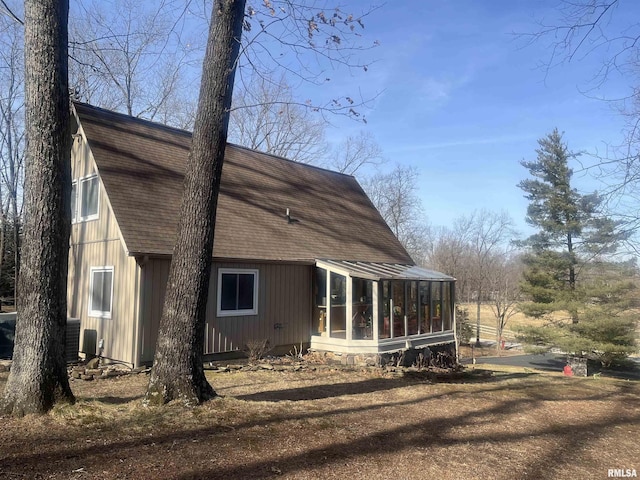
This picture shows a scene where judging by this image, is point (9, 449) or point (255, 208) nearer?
point (9, 449)

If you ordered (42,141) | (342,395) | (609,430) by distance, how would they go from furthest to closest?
(342,395) → (609,430) → (42,141)

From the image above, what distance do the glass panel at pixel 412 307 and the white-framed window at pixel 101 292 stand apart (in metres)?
8.41

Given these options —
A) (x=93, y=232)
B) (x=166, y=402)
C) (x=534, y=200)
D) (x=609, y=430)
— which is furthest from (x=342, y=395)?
(x=534, y=200)

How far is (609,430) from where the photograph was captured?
5969mm

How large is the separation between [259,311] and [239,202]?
351 centimetres

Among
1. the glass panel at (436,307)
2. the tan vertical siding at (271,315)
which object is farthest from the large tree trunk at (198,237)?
the glass panel at (436,307)

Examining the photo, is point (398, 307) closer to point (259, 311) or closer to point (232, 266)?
point (259, 311)

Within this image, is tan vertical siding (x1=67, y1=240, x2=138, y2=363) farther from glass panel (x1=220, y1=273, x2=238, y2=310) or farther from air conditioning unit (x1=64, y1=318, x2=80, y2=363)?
glass panel (x1=220, y1=273, x2=238, y2=310)

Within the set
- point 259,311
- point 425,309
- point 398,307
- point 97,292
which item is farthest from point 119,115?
point 425,309

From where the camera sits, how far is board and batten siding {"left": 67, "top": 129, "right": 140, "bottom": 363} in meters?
10.4

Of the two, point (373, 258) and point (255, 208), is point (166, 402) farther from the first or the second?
point (373, 258)

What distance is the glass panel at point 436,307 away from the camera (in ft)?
52.0

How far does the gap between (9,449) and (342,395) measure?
4.54 meters

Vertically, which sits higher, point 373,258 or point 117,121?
point 117,121
